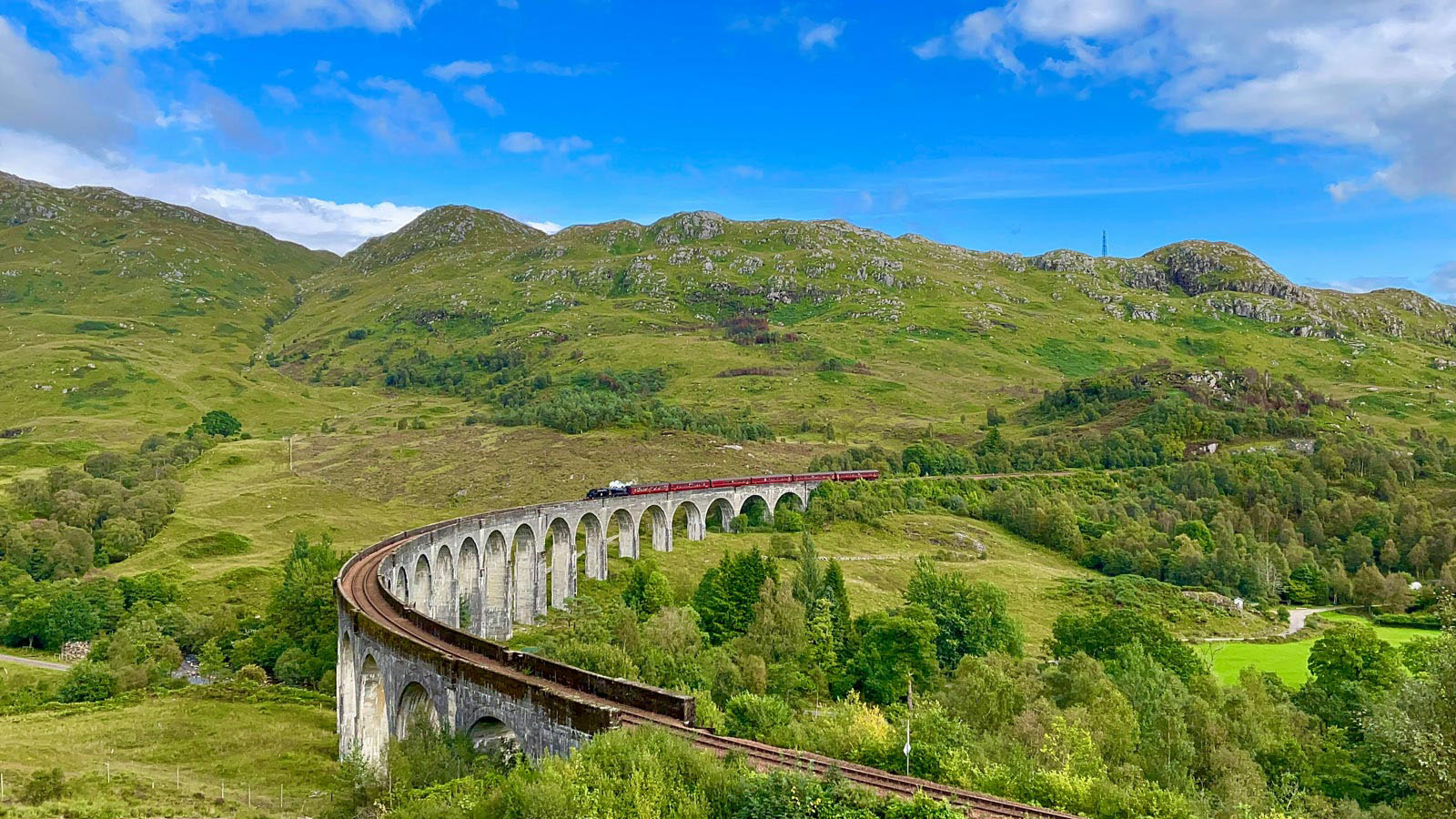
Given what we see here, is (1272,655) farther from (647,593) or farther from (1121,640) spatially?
(647,593)

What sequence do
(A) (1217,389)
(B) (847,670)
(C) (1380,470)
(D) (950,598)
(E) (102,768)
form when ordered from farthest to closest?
(A) (1217,389) < (C) (1380,470) < (D) (950,598) < (B) (847,670) < (E) (102,768)

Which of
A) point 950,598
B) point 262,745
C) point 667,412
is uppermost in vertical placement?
point 667,412

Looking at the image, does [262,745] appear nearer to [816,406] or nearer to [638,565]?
[638,565]

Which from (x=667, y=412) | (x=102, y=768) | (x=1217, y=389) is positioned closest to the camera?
(x=102, y=768)

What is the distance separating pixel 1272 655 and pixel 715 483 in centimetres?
5777

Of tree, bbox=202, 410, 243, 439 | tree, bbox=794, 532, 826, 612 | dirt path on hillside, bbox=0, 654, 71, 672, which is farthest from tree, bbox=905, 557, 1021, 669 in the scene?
tree, bbox=202, 410, 243, 439

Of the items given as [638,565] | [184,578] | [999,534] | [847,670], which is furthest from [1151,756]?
[184,578]

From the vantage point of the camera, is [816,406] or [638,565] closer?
[638,565]

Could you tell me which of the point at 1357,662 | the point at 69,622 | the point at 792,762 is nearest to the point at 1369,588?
the point at 1357,662

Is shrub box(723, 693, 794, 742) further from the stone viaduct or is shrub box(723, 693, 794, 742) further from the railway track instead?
the stone viaduct

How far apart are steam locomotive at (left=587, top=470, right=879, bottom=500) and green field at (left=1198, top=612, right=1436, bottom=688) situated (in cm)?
5055

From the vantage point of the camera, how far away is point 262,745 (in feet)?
150

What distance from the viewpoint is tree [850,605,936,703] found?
52.3 m

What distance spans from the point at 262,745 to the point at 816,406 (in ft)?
500
